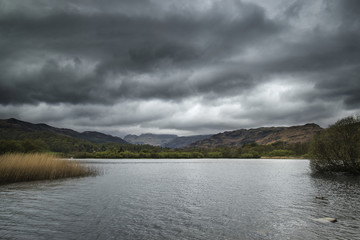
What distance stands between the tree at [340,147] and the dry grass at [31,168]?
166 ft

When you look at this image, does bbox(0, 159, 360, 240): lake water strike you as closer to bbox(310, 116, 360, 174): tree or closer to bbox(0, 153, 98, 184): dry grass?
bbox(0, 153, 98, 184): dry grass

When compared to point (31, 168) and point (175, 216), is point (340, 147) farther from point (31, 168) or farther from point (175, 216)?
point (31, 168)

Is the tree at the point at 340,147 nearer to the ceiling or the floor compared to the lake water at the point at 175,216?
nearer to the ceiling

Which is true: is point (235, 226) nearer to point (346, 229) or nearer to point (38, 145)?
point (346, 229)

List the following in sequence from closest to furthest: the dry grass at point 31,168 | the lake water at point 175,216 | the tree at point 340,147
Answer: the lake water at point 175,216
the dry grass at point 31,168
the tree at point 340,147

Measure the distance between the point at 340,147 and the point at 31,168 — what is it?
56.0 m

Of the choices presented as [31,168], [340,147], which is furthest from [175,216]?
[340,147]

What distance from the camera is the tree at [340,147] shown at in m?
47.1

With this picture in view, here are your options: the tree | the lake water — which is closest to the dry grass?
the lake water

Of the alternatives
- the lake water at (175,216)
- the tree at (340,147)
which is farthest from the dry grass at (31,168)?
the tree at (340,147)

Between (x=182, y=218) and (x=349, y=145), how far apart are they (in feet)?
140

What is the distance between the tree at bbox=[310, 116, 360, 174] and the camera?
47.1m

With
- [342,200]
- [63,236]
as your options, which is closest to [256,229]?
[63,236]

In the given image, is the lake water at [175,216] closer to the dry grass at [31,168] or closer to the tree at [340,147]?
the dry grass at [31,168]
